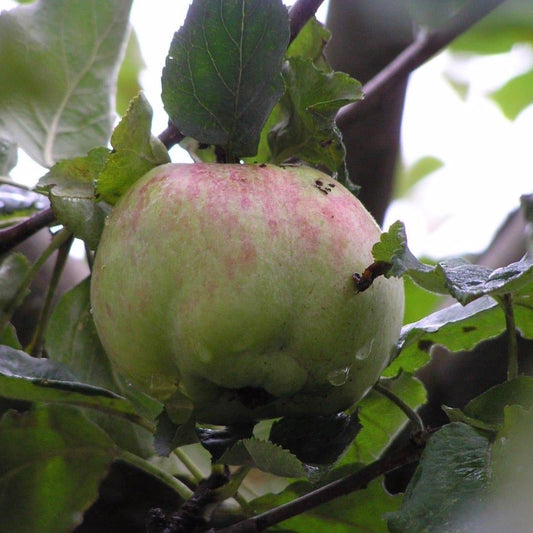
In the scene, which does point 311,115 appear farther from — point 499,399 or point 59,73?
point 59,73

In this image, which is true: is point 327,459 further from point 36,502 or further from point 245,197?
point 36,502

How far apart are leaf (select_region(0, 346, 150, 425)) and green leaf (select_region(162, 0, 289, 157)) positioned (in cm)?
21

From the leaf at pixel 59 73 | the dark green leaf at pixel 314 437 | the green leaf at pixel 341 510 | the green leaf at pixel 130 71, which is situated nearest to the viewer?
the dark green leaf at pixel 314 437

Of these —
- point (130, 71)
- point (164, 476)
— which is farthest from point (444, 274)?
point (130, 71)

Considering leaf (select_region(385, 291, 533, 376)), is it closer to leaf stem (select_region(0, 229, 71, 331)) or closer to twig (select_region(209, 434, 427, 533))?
twig (select_region(209, 434, 427, 533))

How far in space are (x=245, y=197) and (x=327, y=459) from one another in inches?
8.0

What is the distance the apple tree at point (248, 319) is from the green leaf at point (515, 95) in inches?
22.2

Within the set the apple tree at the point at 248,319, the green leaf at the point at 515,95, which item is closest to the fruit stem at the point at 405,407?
the apple tree at the point at 248,319

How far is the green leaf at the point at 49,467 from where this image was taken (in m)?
0.81

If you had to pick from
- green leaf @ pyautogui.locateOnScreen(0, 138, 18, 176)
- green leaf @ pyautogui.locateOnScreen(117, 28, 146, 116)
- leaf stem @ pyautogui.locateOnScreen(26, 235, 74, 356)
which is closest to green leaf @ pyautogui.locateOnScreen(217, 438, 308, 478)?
leaf stem @ pyautogui.locateOnScreen(26, 235, 74, 356)

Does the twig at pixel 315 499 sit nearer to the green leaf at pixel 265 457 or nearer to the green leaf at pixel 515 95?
the green leaf at pixel 265 457

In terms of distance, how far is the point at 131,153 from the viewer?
63 cm

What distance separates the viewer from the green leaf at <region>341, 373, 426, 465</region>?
776mm

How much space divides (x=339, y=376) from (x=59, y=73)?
1.80ft
